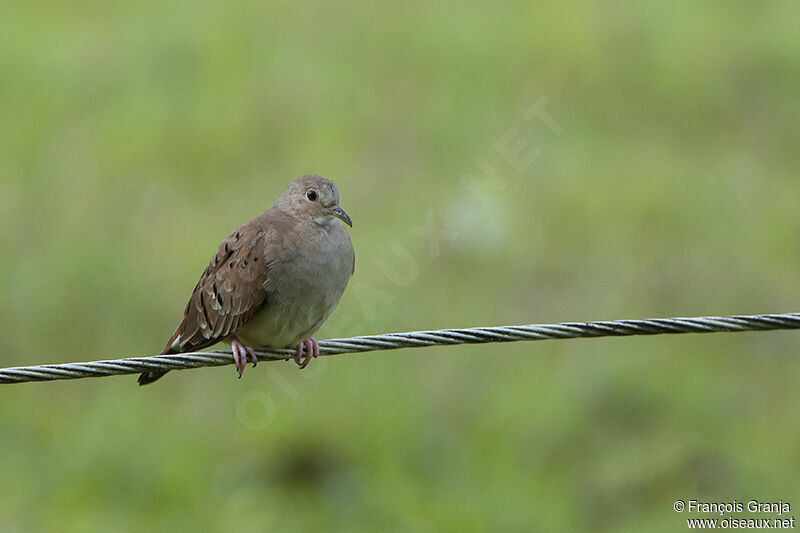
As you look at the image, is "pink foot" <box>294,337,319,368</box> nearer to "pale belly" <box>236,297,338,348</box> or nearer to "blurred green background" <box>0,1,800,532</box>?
"pale belly" <box>236,297,338,348</box>

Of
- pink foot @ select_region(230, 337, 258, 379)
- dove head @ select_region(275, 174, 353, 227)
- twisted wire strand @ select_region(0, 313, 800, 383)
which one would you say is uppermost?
dove head @ select_region(275, 174, 353, 227)

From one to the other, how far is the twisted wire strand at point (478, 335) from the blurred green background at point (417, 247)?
125 inches

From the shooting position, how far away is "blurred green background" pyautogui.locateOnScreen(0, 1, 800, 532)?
709 cm

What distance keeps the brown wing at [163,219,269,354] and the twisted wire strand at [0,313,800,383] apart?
3.27 ft

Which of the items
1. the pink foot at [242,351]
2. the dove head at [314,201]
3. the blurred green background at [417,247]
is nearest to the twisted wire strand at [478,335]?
the pink foot at [242,351]

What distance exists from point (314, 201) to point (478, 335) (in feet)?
5.65

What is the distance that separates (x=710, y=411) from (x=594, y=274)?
1.61 m

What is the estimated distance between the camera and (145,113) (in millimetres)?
10117

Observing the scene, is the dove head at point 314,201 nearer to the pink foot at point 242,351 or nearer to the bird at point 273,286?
the bird at point 273,286

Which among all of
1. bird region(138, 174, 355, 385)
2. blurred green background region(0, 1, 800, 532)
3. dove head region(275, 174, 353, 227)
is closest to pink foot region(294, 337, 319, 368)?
bird region(138, 174, 355, 385)

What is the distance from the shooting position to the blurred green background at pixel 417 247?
709 cm
